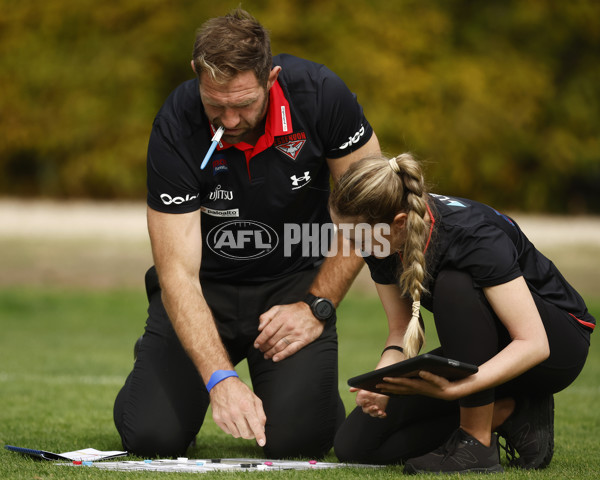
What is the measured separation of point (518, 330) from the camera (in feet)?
10.8

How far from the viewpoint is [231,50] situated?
372 centimetres

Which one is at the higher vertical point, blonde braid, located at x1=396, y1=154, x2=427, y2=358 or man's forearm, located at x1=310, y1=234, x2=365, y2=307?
blonde braid, located at x1=396, y1=154, x2=427, y2=358

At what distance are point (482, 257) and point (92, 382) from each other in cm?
364

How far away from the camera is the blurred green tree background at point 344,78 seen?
20859mm

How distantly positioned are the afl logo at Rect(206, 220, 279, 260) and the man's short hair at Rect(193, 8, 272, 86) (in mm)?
731

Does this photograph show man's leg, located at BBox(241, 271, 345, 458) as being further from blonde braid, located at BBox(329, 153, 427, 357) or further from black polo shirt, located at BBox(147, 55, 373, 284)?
blonde braid, located at BBox(329, 153, 427, 357)

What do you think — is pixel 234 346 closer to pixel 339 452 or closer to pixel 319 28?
pixel 339 452

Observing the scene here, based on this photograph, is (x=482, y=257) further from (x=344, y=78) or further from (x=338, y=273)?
(x=344, y=78)

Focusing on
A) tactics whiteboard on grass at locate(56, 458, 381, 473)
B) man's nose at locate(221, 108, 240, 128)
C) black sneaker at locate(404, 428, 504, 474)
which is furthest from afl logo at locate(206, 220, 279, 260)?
black sneaker at locate(404, 428, 504, 474)

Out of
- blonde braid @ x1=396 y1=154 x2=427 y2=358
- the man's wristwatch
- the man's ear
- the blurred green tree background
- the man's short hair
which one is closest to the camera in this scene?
blonde braid @ x1=396 y1=154 x2=427 y2=358

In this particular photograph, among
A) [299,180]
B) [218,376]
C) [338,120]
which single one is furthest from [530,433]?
[338,120]

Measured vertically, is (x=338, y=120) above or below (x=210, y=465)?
above

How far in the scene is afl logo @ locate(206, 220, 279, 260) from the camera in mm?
4273

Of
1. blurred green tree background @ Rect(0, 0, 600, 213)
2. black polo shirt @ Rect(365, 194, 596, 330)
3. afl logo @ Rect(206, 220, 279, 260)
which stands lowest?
blurred green tree background @ Rect(0, 0, 600, 213)
